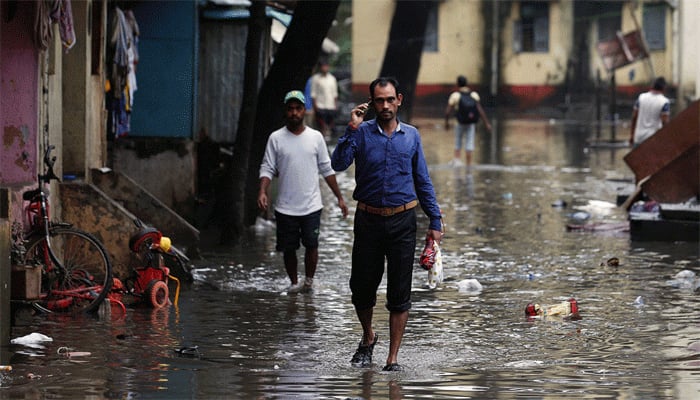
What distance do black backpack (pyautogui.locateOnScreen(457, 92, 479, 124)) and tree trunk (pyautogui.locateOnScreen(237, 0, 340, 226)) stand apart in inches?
404

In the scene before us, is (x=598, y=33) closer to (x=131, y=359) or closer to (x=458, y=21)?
(x=458, y=21)

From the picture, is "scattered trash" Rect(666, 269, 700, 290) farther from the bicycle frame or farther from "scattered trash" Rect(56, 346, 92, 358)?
"scattered trash" Rect(56, 346, 92, 358)

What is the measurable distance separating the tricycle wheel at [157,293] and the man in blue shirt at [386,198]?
103 inches

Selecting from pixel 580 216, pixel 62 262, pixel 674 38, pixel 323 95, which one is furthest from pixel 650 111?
pixel 674 38

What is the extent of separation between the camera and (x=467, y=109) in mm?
25906

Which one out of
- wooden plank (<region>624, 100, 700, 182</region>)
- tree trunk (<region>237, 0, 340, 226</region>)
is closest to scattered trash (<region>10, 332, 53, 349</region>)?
tree trunk (<region>237, 0, 340, 226</region>)

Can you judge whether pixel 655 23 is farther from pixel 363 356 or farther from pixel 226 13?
pixel 363 356

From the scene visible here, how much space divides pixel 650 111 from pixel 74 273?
36.8 ft

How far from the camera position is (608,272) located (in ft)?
42.9

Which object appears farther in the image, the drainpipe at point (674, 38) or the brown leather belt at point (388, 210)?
the drainpipe at point (674, 38)

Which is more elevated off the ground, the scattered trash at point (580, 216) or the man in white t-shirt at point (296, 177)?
the man in white t-shirt at point (296, 177)

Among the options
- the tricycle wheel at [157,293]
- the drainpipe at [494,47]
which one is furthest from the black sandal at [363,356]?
the drainpipe at [494,47]

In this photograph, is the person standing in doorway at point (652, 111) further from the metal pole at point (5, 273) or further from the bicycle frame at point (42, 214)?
the metal pole at point (5, 273)

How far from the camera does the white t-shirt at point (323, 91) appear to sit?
1136 inches
